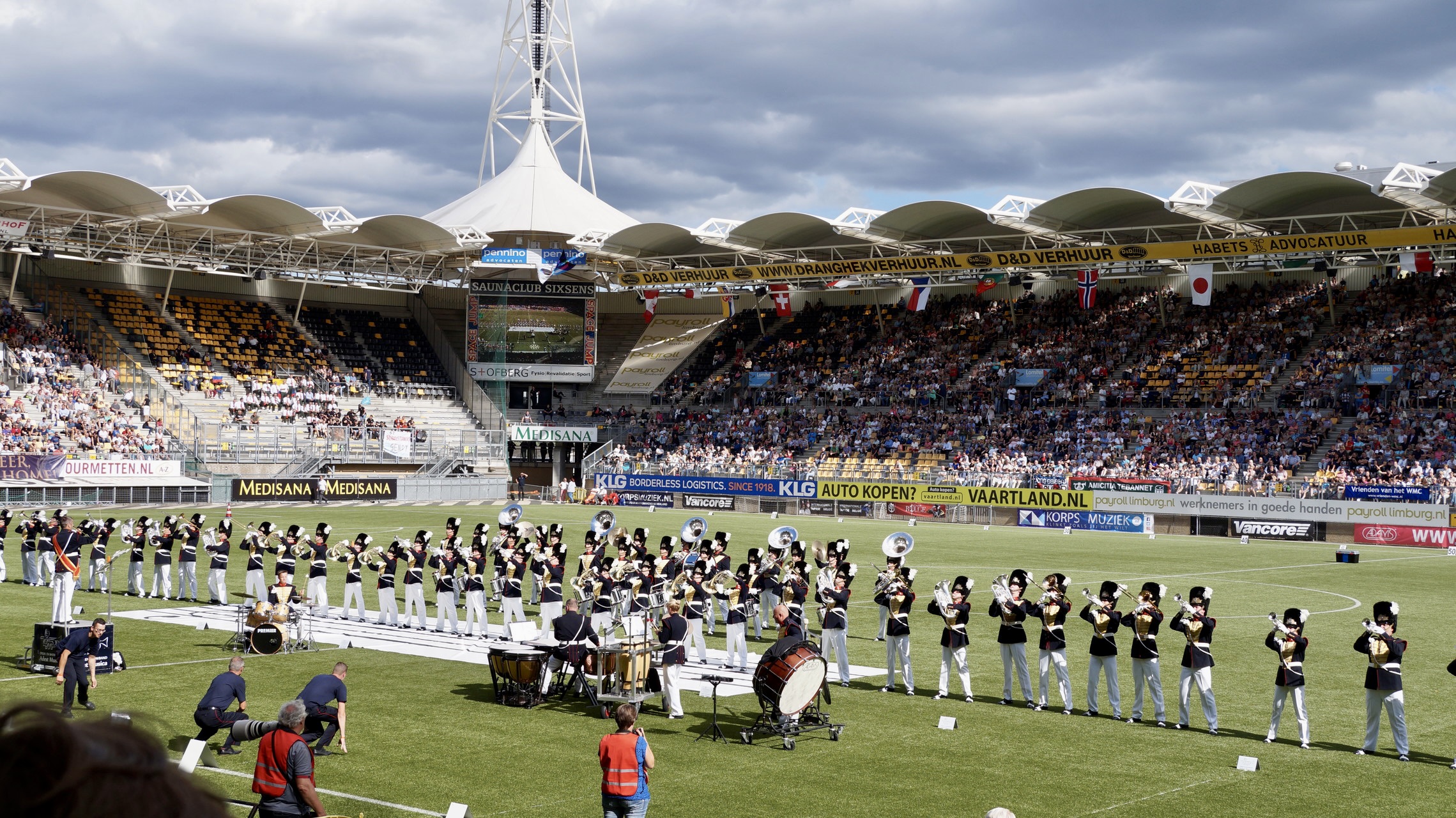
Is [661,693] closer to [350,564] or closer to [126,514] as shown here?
[350,564]

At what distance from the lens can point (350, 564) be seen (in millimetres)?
22656

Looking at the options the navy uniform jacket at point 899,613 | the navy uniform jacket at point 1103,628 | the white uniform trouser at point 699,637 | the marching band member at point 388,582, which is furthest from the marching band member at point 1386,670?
the marching band member at point 388,582

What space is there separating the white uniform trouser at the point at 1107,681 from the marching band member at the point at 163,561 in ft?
59.6

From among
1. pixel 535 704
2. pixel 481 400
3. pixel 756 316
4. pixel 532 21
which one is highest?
pixel 532 21

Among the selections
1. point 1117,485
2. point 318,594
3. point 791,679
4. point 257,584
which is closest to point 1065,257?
point 1117,485

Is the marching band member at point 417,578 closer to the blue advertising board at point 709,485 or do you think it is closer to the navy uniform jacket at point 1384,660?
the navy uniform jacket at point 1384,660

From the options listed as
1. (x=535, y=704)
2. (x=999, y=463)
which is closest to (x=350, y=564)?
(x=535, y=704)

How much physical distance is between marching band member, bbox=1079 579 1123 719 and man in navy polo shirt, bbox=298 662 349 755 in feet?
Result: 26.6

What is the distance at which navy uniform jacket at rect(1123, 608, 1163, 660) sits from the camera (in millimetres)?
14414

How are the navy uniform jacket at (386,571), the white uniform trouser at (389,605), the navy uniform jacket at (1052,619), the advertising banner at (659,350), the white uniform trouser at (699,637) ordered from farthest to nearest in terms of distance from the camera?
the advertising banner at (659,350), the white uniform trouser at (389,605), the navy uniform jacket at (386,571), the white uniform trouser at (699,637), the navy uniform jacket at (1052,619)

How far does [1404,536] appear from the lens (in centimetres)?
3897

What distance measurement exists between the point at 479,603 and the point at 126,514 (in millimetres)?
23996

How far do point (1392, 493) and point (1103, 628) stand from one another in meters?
29.4

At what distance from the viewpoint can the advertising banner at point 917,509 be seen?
4778cm
